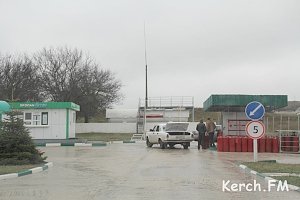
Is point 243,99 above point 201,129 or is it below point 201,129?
above

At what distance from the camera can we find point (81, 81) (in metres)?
67.8

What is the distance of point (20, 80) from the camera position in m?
64.8

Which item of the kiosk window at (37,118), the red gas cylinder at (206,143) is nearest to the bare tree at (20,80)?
the kiosk window at (37,118)

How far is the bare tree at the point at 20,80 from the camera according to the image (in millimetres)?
63438

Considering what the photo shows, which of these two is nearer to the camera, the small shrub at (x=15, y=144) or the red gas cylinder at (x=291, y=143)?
the small shrub at (x=15, y=144)

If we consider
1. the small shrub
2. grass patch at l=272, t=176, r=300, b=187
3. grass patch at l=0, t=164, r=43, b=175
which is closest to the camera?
grass patch at l=272, t=176, r=300, b=187

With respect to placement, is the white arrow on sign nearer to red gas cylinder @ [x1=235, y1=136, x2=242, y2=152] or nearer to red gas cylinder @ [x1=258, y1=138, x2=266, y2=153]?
red gas cylinder @ [x1=235, y1=136, x2=242, y2=152]

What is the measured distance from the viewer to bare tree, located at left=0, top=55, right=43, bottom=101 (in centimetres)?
6344

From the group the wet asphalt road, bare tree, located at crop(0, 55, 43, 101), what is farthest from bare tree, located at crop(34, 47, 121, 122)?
the wet asphalt road

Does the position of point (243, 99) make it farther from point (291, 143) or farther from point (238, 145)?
point (291, 143)

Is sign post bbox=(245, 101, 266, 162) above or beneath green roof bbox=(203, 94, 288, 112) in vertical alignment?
beneath

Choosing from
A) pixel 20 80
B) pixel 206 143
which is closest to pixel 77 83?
pixel 20 80

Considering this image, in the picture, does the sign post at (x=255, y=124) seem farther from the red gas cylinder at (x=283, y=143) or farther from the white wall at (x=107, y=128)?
the white wall at (x=107, y=128)

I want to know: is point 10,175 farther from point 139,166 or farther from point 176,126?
point 176,126
